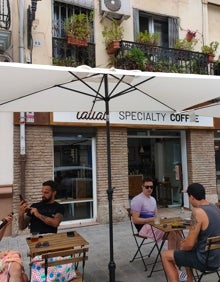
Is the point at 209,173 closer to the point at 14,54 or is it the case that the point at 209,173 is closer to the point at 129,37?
the point at 129,37

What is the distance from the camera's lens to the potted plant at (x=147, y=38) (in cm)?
1031

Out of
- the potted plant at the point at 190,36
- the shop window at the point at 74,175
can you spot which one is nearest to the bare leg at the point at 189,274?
the shop window at the point at 74,175

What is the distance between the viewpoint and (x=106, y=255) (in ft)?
20.6

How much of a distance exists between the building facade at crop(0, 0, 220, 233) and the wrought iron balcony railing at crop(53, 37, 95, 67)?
3 cm

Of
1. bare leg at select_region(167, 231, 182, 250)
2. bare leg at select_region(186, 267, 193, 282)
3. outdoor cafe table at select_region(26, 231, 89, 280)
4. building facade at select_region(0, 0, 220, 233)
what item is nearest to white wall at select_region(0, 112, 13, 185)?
building facade at select_region(0, 0, 220, 233)

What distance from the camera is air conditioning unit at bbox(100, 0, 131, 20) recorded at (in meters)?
9.76

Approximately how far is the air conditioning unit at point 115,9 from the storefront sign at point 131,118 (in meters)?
2.93

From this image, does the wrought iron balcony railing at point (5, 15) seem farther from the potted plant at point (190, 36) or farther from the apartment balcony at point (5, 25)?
the potted plant at point (190, 36)

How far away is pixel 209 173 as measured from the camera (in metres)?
11.1

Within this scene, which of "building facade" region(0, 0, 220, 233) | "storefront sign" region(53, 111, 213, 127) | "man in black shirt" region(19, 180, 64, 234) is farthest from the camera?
"storefront sign" region(53, 111, 213, 127)

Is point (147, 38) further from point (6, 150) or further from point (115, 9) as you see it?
point (6, 150)

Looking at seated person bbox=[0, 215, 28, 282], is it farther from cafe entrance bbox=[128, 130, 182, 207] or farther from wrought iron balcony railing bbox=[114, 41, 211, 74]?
cafe entrance bbox=[128, 130, 182, 207]

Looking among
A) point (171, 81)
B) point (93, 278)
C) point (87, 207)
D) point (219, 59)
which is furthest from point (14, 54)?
point (219, 59)

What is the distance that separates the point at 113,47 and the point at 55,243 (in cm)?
680
